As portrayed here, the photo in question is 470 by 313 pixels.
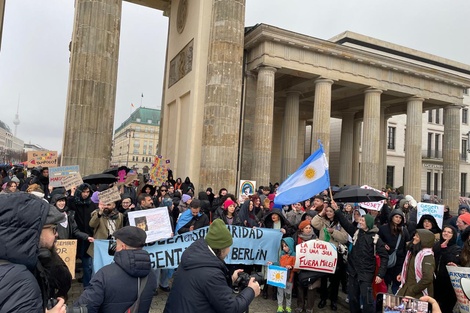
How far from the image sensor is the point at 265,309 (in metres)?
6.52

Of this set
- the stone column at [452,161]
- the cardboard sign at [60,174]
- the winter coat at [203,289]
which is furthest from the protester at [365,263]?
the stone column at [452,161]

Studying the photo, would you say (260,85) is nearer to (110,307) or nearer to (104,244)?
(104,244)

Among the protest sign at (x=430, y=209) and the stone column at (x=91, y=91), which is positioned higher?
the stone column at (x=91, y=91)

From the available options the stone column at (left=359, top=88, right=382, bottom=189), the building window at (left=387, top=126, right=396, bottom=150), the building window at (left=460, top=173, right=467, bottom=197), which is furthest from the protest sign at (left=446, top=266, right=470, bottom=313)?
the building window at (left=460, top=173, right=467, bottom=197)

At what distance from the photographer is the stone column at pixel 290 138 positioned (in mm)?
23484

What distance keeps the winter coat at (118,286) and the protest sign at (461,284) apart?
3652mm

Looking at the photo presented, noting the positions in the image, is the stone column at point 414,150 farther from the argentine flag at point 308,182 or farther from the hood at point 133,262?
the hood at point 133,262

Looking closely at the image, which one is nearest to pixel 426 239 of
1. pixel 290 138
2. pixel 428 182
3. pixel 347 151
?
pixel 290 138

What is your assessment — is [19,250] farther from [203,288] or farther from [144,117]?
[144,117]

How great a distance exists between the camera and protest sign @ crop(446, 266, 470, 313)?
413 cm

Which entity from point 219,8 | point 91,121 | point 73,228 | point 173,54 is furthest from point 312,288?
point 173,54

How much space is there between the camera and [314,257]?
20.8ft

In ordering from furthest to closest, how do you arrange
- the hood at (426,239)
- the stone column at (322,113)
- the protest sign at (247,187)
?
the stone column at (322,113) → the protest sign at (247,187) → the hood at (426,239)

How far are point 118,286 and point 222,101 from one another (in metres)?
14.4
